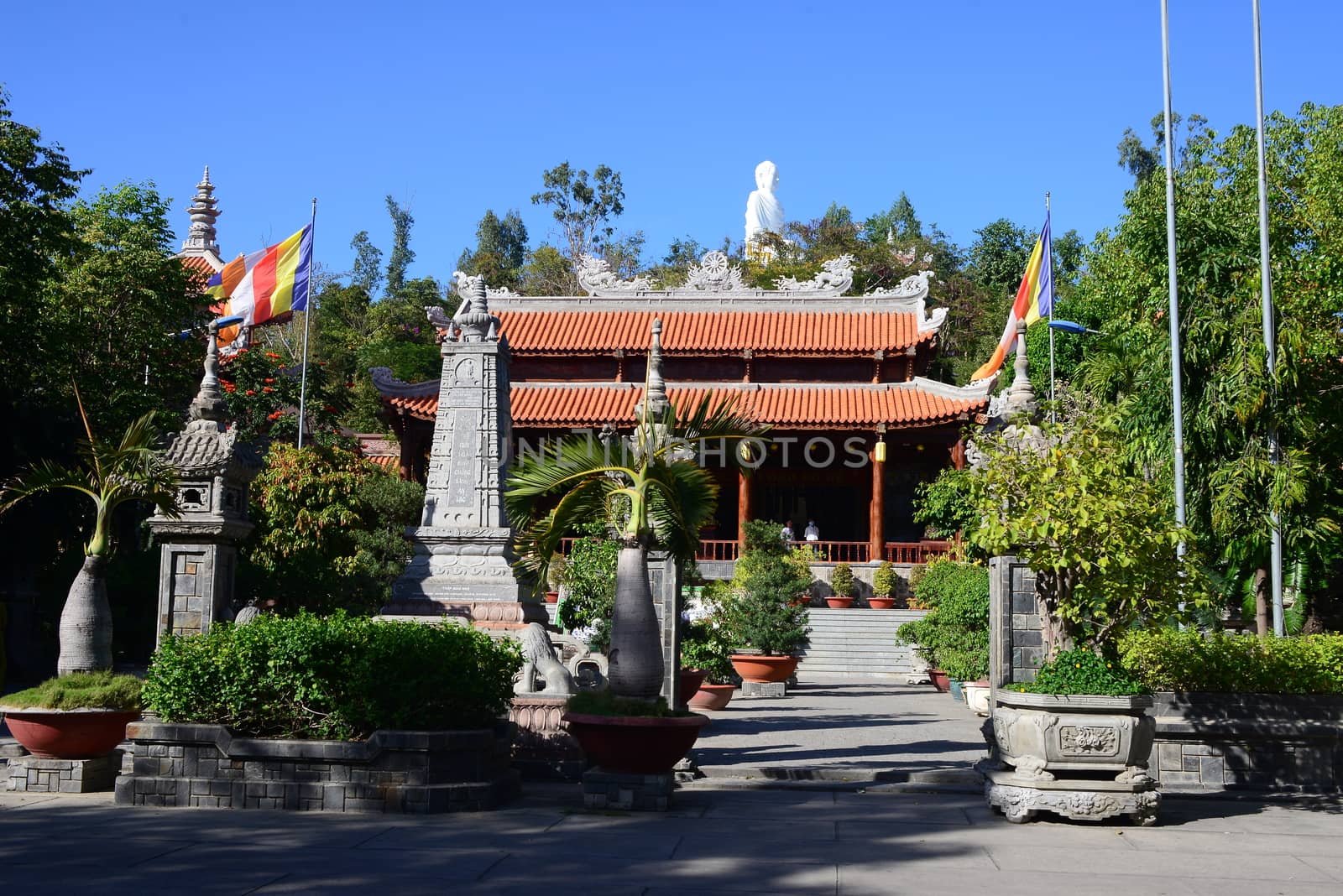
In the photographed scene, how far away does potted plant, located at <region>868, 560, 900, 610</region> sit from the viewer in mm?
33156

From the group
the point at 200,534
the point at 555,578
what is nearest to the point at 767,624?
the point at 555,578

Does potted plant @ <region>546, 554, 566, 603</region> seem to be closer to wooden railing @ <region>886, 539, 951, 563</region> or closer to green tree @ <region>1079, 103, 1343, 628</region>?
wooden railing @ <region>886, 539, 951, 563</region>

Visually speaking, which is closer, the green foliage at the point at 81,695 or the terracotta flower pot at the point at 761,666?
the green foliage at the point at 81,695

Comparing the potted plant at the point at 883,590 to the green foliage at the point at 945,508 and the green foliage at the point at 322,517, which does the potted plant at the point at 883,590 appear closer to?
the green foliage at the point at 945,508

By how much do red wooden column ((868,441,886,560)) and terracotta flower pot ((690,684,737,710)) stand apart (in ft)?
56.0

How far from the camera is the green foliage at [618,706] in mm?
9484

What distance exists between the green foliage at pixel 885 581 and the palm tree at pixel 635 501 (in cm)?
2313

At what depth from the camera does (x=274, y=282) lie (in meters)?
32.7

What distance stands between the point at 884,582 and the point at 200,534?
78.9 feet

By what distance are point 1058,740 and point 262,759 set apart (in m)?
5.88

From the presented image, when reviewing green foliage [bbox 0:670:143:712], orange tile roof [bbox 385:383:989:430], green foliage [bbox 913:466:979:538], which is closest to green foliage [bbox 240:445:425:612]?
orange tile roof [bbox 385:383:989:430]

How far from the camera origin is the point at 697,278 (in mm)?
41625

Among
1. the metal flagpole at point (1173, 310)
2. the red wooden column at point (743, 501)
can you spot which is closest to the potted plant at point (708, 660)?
the metal flagpole at point (1173, 310)

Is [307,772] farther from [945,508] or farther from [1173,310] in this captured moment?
[945,508]
